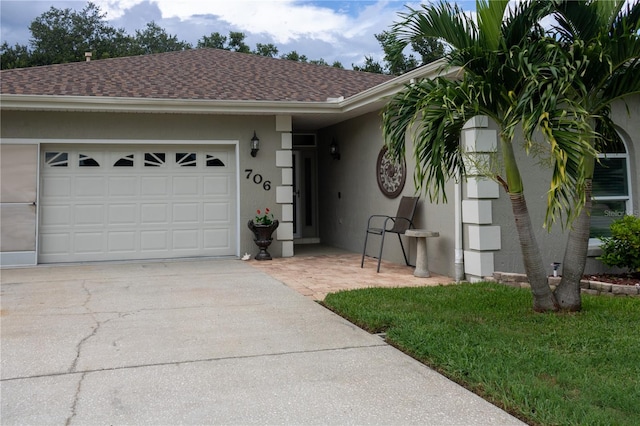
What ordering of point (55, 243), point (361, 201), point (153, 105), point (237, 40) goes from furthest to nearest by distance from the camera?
point (237, 40) → point (361, 201) → point (55, 243) → point (153, 105)

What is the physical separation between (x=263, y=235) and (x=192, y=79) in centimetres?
339

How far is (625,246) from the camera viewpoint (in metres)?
6.10

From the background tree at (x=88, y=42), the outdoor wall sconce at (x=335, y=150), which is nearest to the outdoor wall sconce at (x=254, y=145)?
the outdoor wall sconce at (x=335, y=150)

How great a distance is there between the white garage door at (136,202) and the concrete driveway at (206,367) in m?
2.91

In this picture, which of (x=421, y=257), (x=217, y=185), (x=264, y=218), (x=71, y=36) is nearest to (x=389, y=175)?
(x=421, y=257)

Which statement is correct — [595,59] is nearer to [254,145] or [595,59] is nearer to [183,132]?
[254,145]

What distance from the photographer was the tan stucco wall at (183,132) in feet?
27.0

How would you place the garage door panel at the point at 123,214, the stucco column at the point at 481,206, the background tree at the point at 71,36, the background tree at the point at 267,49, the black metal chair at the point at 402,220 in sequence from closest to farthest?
the stucco column at the point at 481,206 → the black metal chair at the point at 402,220 → the garage door panel at the point at 123,214 → the background tree at the point at 71,36 → the background tree at the point at 267,49

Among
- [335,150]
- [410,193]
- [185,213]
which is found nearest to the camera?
[410,193]

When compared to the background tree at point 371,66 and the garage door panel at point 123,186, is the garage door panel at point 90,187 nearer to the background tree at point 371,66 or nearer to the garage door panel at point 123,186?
the garage door panel at point 123,186

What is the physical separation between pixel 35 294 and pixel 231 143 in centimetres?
416

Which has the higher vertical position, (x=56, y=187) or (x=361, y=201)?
(x=56, y=187)

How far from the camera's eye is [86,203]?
8.57 meters

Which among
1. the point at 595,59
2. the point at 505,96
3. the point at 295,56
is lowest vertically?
the point at 505,96
